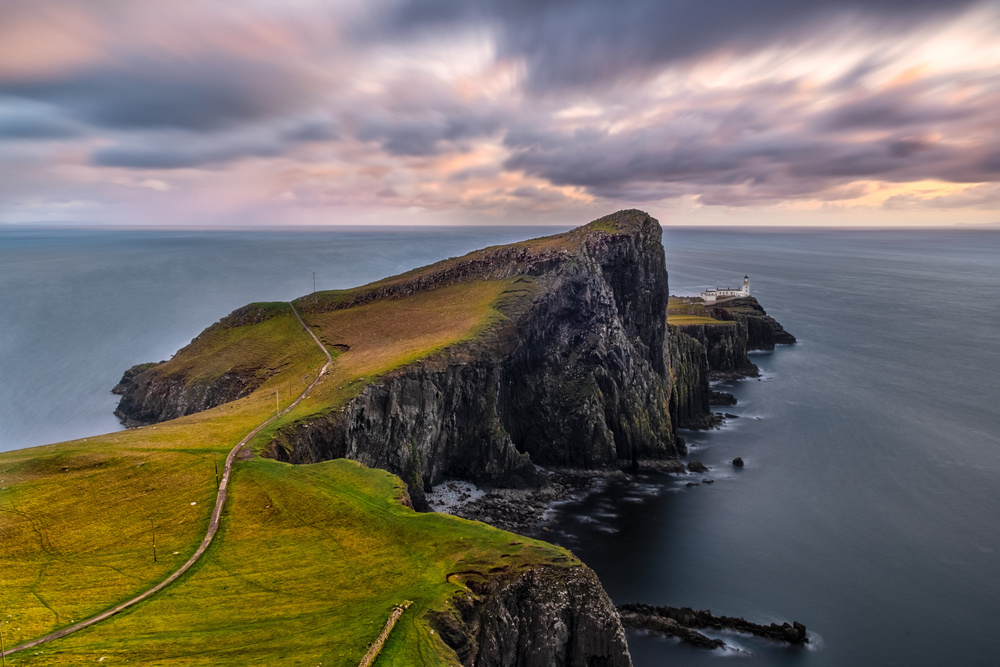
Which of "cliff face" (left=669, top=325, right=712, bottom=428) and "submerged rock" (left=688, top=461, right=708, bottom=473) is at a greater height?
"cliff face" (left=669, top=325, right=712, bottom=428)

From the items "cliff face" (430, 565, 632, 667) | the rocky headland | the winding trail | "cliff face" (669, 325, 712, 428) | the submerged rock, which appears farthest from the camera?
"cliff face" (669, 325, 712, 428)

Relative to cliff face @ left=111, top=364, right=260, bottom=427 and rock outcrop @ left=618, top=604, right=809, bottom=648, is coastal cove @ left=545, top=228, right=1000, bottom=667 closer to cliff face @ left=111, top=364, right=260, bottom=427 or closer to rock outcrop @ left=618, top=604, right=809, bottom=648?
rock outcrop @ left=618, top=604, right=809, bottom=648

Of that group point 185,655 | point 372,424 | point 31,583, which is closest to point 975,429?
point 372,424

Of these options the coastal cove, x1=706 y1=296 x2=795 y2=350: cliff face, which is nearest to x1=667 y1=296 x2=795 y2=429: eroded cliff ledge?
x1=706 y1=296 x2=795 y2=350: cliff face

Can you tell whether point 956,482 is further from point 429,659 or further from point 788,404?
point 429,659

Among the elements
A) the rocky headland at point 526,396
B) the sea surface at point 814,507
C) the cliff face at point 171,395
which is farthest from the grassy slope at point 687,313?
the cliff face at point 171,395

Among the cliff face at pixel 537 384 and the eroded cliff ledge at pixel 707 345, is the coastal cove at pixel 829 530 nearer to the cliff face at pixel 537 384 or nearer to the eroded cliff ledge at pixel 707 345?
the eroded cliff ledge at pixel 707 345

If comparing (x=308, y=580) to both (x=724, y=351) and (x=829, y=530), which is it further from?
(x=724, y=351)

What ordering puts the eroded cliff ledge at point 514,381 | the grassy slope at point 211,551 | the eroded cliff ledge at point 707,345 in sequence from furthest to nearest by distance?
the eroded cliff ledge at point 707,345
the eroded cliff ledge at point 514,381
the grassy slope at point 211,551
